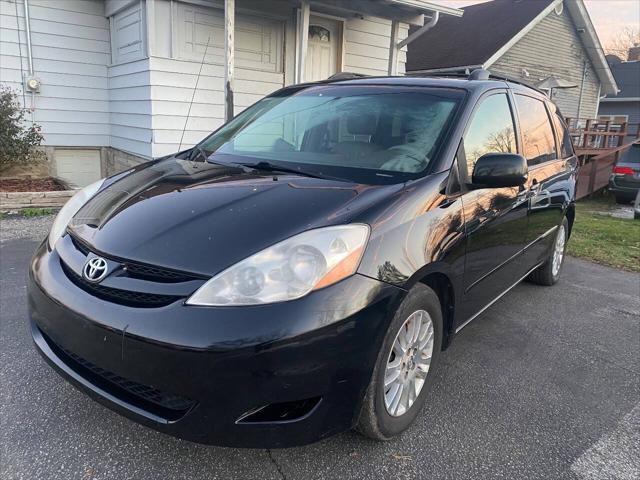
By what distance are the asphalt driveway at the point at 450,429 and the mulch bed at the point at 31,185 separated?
4.35 metres

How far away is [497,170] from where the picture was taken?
273 centimetres

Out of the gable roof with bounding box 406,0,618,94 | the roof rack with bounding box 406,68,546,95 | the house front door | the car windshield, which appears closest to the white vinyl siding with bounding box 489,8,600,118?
the gable roof with bounding box 406,0,618,94

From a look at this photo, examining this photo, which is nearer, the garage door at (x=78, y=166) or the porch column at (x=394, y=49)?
the garage door at (x=78, y=166)

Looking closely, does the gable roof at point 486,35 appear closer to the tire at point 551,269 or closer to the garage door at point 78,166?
the garage door at point 78,166

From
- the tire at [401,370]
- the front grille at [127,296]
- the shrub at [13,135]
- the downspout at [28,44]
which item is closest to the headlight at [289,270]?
the front grille at [127,296]

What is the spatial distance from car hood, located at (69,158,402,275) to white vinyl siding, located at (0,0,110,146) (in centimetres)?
750

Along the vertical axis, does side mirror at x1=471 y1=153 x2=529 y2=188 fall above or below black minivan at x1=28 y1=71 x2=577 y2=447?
above

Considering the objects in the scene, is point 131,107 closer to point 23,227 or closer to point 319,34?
point 23,227

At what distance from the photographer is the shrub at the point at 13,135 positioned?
7.67m

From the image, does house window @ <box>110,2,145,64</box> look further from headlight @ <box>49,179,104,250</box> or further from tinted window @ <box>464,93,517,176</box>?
tinted window @ <box>464,93,517,176</box>

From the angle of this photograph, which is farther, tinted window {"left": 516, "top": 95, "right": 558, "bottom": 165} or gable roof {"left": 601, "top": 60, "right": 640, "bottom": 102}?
gable roof {"left": 601, "top": 60, "right": 640, "bottom": 102}

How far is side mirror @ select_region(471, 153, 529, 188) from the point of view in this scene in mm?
2730

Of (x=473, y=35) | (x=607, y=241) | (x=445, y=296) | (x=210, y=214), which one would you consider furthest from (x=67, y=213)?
(x=473, y=35)

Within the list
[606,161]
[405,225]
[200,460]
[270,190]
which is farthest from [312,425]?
[606,161]
